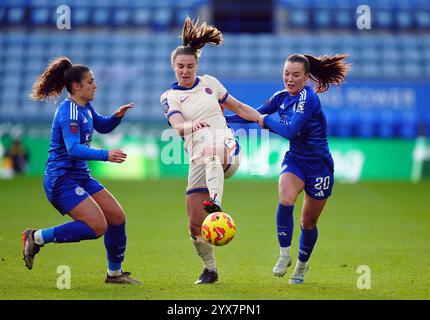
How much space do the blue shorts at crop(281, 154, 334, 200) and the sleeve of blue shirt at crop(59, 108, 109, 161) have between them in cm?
167

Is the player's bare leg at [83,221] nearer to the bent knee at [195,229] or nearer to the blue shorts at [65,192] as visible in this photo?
the blue shorts at [65,192]

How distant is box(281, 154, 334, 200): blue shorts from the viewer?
7.84 metres

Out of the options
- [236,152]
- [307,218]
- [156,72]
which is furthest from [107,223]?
[156,72]

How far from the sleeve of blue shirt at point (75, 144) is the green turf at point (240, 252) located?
1100 millimetres

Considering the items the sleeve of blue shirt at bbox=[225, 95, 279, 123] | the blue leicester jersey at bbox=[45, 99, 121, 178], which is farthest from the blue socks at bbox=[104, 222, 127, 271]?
the sleeve of blue shirt at bbox=[225, 95, 279, 123]

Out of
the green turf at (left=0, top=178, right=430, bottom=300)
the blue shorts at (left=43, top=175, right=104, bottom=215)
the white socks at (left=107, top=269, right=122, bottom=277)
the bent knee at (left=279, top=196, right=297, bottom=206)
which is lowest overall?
the green turf at (left=0, top=178, right=430, bottom=300)

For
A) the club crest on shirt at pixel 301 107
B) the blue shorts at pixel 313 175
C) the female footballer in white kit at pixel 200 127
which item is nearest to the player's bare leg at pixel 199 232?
the female footballer in white kit at pixel 200 127

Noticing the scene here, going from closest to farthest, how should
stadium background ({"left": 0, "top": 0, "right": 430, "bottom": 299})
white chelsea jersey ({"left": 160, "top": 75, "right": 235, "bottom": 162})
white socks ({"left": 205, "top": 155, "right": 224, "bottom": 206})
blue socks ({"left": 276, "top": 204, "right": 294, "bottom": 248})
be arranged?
white socks ({"left": 205, "top": 155, "right": 224, "bottom": 206}), white chelsea jersey ({"left": 160, "top": 75, "right": 235, "bottom": 162}), blue socks ({"left": 276, "top": 204, "right": 294, "bottom": 248}), stadium background ({"left": 0, "top": 0, "right": 430, "bottom": 299})

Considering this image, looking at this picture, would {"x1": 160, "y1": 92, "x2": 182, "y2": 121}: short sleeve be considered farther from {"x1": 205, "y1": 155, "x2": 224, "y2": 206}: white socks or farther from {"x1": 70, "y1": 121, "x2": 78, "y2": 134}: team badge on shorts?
{"x1": 70, "y1": 121, "x2": 78, "y2": 134}: team badge on shorts

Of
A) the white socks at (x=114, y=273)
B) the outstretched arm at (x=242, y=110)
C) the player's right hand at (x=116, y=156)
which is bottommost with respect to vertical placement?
the white socks at (x=114, y=273)

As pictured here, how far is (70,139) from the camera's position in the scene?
741cm

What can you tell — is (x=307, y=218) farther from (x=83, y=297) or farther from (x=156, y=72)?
(x=156, y=72)

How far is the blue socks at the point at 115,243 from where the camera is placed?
25.7 feet

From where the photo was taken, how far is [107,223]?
25.5ft
